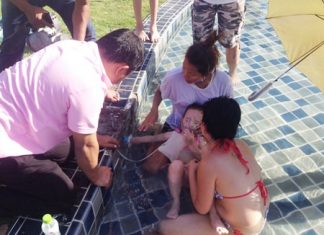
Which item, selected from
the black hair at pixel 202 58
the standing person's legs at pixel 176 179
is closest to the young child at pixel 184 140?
the standing person's legs at pixel 176 179

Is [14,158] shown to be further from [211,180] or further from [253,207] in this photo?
[253,207]

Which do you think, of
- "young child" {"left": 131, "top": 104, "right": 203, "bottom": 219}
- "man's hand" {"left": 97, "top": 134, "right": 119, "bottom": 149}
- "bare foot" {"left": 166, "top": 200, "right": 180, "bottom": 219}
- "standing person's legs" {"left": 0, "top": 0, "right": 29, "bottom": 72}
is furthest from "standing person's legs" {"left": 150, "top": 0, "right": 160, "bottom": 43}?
"bare foot" {"left": 166, "top": 200, "right": 180, "bottom": 219}

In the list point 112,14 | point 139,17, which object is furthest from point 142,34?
point 112,14

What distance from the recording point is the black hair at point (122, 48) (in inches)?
100

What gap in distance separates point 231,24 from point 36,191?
8.68 feet

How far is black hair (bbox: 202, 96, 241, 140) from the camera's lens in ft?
8.09

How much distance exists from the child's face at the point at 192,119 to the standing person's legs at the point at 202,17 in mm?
1290

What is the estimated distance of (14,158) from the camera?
257cm

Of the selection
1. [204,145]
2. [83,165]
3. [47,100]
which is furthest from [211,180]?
[47,100]

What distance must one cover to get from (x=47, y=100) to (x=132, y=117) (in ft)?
Answer: 5.04

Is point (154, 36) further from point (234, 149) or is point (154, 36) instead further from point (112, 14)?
point (234, 149)

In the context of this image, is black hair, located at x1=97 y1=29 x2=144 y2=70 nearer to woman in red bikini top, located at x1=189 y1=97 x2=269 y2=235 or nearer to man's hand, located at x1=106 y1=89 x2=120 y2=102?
woman in red bikini top, located at x1=189 y1=97 x2=269 y2=235

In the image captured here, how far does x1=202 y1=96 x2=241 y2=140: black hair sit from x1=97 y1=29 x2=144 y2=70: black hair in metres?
0.58

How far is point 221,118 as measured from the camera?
2.46 meters
